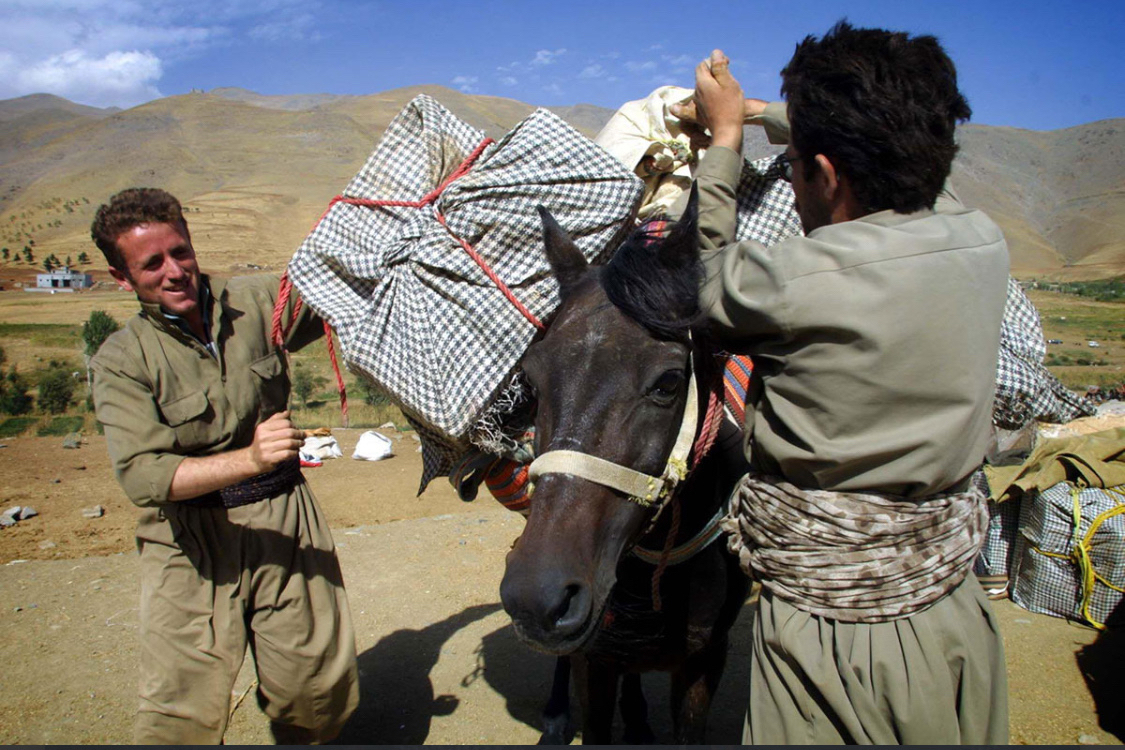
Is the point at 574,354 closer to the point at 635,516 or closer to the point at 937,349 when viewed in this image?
the point at 635,516

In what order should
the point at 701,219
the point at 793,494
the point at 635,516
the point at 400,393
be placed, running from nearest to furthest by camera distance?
the point at 793,494, the point at 635,516, the point at 701,219, the point at 400,393

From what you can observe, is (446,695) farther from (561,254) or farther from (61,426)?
(61,426)

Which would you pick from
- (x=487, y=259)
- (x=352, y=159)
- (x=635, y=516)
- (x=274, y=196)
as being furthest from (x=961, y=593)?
(x=352, y=159)

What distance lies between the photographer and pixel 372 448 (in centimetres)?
914

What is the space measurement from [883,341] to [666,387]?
1.90 feet

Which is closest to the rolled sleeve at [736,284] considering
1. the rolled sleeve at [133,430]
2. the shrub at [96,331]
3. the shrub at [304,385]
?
the rolled sleeve at [133,430]

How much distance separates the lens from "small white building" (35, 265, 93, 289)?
51562mm

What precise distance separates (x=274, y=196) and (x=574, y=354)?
89240mm

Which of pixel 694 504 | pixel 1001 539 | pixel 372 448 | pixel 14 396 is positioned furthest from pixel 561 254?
pixel 14 396

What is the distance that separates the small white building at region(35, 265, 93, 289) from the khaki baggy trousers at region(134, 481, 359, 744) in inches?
2425

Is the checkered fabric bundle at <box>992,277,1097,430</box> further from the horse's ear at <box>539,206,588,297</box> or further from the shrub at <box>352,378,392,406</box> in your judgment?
the shrub at <box>352,378,392,406</box>

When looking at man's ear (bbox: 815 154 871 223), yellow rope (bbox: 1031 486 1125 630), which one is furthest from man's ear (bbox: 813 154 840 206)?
yellow rope (bbox: 1031 486 1125 630)

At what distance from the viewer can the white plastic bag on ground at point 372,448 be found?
9062mm

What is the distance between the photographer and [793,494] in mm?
1542
